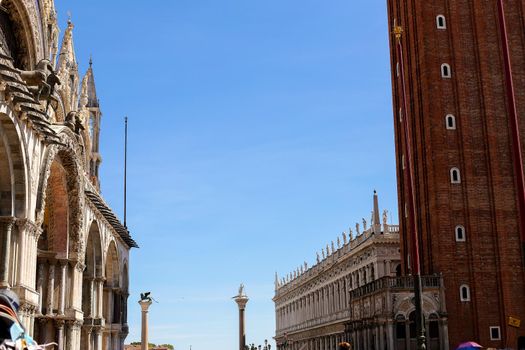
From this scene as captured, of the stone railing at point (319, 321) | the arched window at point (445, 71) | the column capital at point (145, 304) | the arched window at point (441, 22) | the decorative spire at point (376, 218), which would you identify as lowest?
the column capital at point (145, 304)

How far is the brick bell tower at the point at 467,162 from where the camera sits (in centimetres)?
3747

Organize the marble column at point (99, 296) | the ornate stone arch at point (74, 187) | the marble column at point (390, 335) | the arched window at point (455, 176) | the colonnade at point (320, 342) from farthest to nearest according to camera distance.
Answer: the colonnade at point (320, 342) < the arched window at point (455, 176) < the marble column at point (390, 335) < the marble column at point (99, 296) < the ornate stone arch at point (74, 187)

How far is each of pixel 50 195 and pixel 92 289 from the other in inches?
285

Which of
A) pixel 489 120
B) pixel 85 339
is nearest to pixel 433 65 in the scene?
pixel 489 120

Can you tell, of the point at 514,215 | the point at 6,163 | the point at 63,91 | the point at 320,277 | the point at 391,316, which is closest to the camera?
the point at 6,163

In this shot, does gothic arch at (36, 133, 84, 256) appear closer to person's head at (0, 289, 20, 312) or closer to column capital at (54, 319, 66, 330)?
column capital at (54, 319, 66, 330)

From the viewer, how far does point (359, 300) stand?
40.2m

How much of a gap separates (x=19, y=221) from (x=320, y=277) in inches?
2247

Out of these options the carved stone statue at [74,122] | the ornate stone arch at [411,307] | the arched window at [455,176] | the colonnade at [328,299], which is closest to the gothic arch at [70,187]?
the carved stone statue at [74,122]

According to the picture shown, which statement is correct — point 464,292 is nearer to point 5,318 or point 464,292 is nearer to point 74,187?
point 74,187

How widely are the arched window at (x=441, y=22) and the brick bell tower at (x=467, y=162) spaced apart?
6 centimetres

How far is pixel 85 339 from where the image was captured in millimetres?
33531

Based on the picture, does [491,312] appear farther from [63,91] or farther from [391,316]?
[63,91]

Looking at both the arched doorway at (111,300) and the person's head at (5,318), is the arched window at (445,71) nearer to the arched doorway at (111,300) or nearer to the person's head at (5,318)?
the arched doorway at (111,300)
